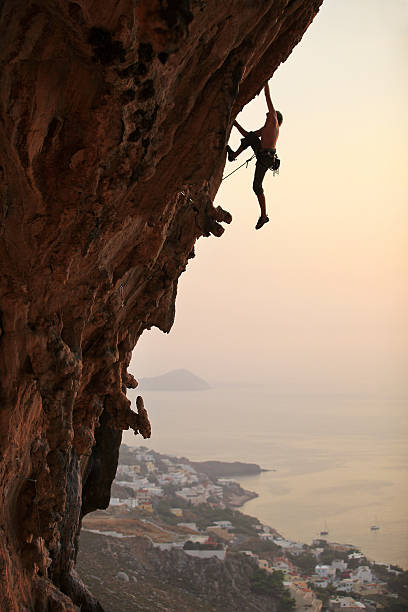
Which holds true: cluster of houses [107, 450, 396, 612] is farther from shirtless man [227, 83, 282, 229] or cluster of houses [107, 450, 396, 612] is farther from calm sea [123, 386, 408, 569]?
shirtless man [227, 83, 282, 229]

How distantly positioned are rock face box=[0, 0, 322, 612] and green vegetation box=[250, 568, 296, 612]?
20.0 m

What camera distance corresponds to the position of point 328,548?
3362 cm

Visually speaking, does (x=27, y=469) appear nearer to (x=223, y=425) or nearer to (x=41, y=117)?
(x=41, y=117)

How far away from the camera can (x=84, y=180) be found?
406 centimetres

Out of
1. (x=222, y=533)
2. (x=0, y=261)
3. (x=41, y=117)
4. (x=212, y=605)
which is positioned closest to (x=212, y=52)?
(x=41, y=117)

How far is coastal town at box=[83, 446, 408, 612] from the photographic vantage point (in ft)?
83.3

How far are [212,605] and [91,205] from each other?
21378 millimetres

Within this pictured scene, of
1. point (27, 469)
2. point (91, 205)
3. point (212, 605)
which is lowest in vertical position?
point (212, 605)

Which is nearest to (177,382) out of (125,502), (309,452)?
(309,452)

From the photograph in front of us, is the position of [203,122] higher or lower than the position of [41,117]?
higher

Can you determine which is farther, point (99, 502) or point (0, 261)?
point (99, 502)

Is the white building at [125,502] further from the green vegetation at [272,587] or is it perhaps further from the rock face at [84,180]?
the rock face at [84,180]

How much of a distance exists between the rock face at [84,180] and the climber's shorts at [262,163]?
93cm

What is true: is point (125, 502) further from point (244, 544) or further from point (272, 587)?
point (272, 587)
